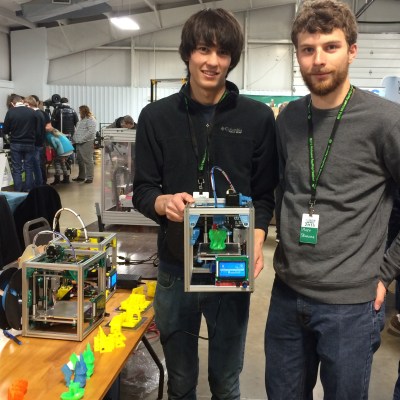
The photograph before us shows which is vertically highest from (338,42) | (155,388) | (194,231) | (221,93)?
(338,42)

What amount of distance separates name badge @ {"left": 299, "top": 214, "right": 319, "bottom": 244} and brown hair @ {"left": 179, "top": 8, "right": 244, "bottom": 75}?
0.52 meters

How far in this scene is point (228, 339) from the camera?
1515mm

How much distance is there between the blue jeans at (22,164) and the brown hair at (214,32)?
589 cm

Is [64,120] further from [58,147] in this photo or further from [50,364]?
[50,364]

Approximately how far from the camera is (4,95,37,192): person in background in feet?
21.9

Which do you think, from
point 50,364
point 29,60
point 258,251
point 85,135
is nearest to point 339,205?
point 258,251

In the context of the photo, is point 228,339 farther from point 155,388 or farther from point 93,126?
point 93,126

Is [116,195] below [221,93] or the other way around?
below

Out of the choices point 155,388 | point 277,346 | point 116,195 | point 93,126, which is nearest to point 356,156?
point 277,346

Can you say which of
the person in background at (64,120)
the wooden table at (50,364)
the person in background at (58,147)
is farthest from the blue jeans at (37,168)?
the wooden table at (50,364)

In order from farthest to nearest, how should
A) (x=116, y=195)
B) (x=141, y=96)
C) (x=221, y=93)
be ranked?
(x=141, y=96), (x=116, y=195), (x=221, y=93)

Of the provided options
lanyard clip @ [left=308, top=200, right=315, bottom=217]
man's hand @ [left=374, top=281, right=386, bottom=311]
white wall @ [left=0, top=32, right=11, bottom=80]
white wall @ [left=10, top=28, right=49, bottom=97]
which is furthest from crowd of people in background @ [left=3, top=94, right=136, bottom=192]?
white wall @ [left=0, top=32, right=11, bottom=80]

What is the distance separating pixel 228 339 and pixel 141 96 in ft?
39.6

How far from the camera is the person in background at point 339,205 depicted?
125 cm
